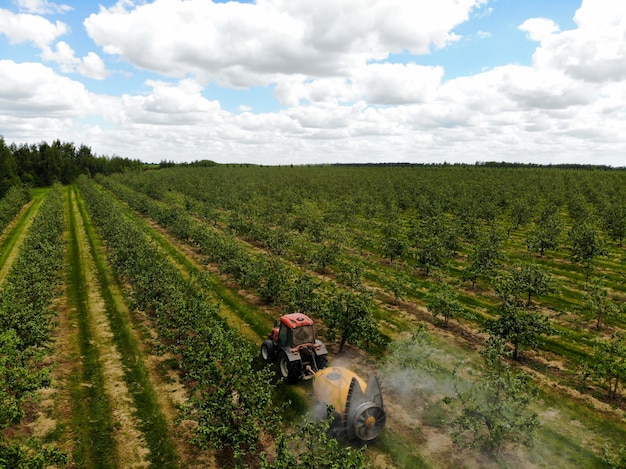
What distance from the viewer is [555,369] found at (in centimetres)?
1688

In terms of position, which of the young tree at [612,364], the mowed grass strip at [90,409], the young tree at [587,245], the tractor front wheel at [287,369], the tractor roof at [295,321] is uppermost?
the young tree at [587,245]

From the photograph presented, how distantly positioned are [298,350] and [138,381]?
6660 mm

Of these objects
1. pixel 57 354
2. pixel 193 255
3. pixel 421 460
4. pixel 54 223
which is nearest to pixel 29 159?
pixel 54 223

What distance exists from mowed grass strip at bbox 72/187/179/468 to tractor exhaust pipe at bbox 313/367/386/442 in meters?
5.07

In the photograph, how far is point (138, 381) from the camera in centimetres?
1595

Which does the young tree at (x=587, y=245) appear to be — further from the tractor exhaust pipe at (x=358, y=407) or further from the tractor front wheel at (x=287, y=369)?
the tractor front wheel at (x=287, y=369)

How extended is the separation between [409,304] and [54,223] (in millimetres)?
32681

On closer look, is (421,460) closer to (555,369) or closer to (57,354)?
(555,369)

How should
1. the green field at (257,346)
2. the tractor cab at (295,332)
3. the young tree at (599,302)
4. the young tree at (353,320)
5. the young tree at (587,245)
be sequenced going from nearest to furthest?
the green field at (257,346)
the tractor cab at (295,332)
the young tree at (353,320)
the young tree at (599,302)
the young tree at (587,245)

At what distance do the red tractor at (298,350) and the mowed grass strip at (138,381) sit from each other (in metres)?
4.59

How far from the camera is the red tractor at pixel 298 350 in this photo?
1490 centimetres

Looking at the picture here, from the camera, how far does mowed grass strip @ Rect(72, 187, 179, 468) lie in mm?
12211

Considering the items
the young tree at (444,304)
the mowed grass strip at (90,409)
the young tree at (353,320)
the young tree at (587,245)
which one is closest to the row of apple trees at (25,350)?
the mowed grass strip at (90,409)

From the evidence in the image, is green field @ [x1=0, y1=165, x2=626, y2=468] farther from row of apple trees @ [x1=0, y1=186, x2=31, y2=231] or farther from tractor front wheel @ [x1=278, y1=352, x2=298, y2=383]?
row of apple trees @ [x1=0, y1=186, x2=31, y2=231]
